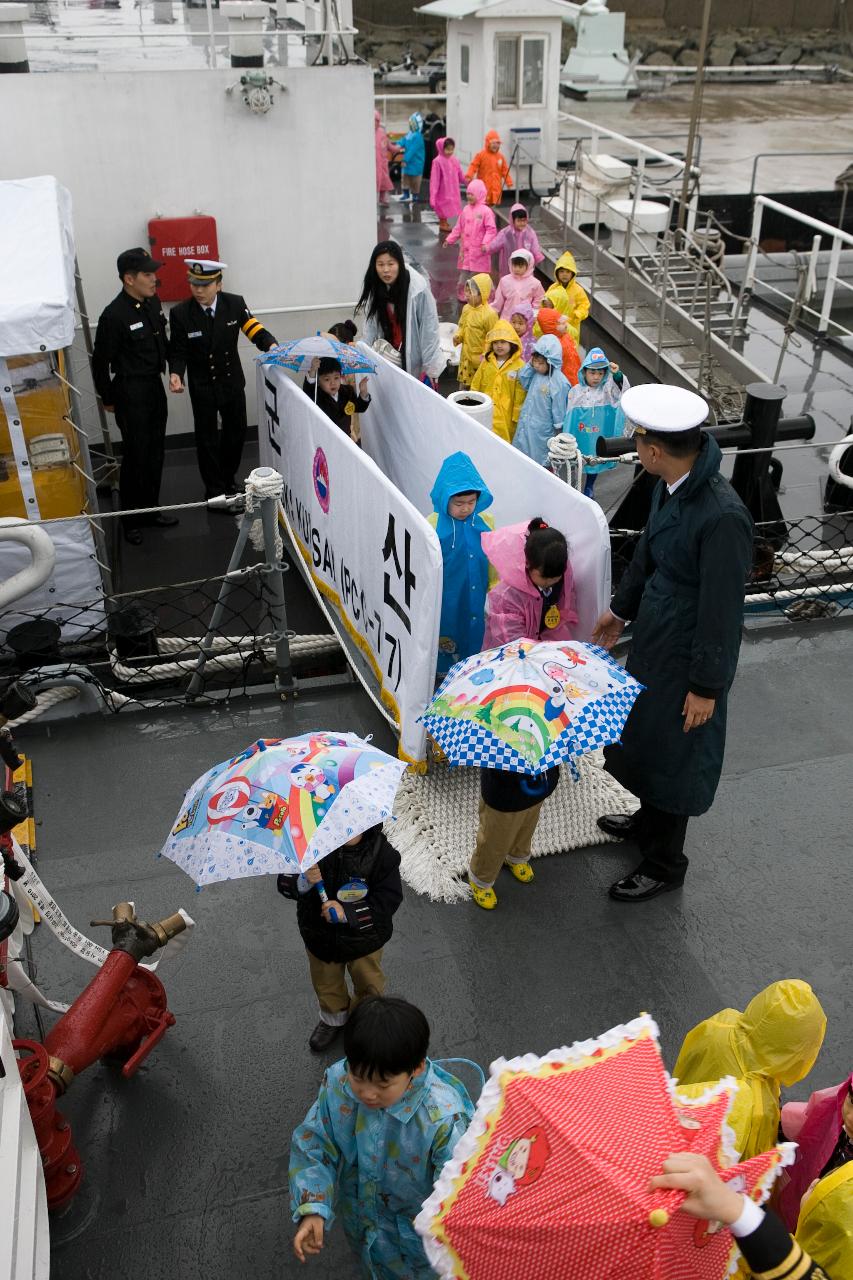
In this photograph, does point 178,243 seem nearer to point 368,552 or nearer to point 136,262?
point 136,262

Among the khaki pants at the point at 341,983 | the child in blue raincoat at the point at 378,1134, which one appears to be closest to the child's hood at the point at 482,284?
the khaki pants at the point at 341,983

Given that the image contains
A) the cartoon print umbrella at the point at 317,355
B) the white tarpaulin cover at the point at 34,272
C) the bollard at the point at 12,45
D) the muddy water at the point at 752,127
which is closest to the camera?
the white tarpaulin cover at the point at 34,272

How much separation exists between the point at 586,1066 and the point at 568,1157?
243 mm

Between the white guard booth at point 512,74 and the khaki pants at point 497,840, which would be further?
the white guard booth at point 512,74

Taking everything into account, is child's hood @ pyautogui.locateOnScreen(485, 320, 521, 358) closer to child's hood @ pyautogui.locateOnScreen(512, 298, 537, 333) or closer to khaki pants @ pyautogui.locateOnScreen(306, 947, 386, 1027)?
child's hood @ pyautogui.locateOnScreen(512, 298, 537, 333)

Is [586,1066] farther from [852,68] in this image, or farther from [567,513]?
[852,68]

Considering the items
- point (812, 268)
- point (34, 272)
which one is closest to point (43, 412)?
point (34, 272)

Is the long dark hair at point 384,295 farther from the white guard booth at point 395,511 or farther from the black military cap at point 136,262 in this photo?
the black military cap at point 136,262

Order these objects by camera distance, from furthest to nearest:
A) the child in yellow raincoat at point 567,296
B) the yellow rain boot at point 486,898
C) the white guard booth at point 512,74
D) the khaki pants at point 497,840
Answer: the white guard booth at point 512,74, the child in yellow raincoat at point 567,296, the yellow rain boot at point 486,898, the khaki pants at point 497,840

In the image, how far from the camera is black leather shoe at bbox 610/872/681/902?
4312 millimetres

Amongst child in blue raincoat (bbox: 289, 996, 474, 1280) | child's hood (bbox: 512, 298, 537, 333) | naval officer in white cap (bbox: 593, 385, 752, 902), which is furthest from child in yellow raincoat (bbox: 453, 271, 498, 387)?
child in blue raincoat (bbox: 289, 996, 474, 1280)

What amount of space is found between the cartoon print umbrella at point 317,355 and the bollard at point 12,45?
3568mm

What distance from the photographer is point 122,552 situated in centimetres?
805

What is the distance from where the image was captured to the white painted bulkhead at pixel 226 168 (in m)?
8.17
